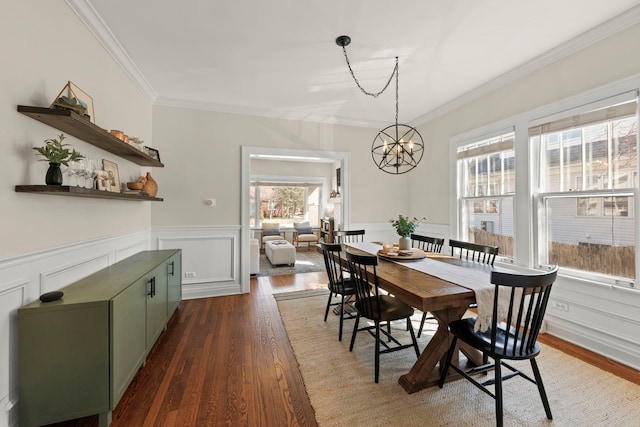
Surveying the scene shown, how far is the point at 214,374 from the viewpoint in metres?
2.12

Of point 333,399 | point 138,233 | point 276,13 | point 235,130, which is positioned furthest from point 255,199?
point 333,399

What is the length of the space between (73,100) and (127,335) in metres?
1.57

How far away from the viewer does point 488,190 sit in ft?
11.6

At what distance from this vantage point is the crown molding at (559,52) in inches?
86.3

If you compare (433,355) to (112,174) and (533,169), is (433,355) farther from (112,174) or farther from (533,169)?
(112,174)

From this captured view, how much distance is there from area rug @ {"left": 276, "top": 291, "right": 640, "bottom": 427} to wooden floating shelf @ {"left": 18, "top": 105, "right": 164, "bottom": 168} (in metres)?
2.35

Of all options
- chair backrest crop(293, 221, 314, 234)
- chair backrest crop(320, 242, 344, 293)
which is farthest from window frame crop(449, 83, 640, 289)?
chair backrest crop(293, 221, 314, 234)

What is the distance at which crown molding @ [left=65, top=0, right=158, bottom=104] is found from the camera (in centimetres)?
206

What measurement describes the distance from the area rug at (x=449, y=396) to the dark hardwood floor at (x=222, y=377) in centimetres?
17

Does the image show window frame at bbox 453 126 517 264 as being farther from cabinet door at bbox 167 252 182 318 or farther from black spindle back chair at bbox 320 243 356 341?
cabinet door at bbox 167 252 182 318

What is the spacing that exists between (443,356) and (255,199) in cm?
760

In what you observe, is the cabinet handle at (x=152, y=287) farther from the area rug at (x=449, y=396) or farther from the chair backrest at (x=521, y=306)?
the chair backrest at (x=521, y=306)

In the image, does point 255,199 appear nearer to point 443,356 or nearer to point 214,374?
point 214,374

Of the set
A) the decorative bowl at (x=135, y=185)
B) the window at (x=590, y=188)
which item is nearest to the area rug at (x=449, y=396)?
the window at (x=590, y=188)
